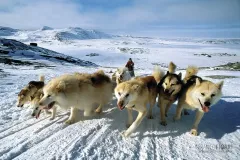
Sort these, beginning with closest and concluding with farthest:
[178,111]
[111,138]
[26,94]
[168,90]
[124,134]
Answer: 1. [111,138]
2. [124,134]
3. [168,90]
4. [178,111]
5. [26,94]

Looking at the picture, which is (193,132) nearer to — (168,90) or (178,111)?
(178,111)

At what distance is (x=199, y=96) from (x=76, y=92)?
2.88m

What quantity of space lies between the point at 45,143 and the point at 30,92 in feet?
8.08

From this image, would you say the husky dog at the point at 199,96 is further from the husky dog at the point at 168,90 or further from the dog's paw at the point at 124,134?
the dog's paw at the point at 124,134

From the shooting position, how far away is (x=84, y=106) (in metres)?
5.46

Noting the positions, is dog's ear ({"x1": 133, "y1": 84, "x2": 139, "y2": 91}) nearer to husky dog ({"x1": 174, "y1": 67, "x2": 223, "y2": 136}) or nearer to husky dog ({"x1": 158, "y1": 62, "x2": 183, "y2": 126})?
husky dog ({"x1": 158, "y1": 62, "x2": 183, "y2": 126})

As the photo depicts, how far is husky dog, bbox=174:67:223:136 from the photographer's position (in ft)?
15.3

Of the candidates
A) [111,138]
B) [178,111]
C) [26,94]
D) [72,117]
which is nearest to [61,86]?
[72,117]

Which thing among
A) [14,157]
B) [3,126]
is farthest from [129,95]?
[3,126]

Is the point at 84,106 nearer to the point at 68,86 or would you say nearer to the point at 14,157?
the point at 68,86

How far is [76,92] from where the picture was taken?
515cm

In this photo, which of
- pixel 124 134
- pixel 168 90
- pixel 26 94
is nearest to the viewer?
pixel 124 134

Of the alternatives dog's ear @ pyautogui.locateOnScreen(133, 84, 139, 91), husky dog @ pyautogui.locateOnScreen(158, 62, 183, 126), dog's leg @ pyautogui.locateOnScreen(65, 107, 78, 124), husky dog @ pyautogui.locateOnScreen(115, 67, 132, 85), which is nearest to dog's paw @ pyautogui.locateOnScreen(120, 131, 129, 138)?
dog's ear @ pyautogui.locateOnScreen(133, 84, 139, 91)

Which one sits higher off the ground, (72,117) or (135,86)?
(135,86)
